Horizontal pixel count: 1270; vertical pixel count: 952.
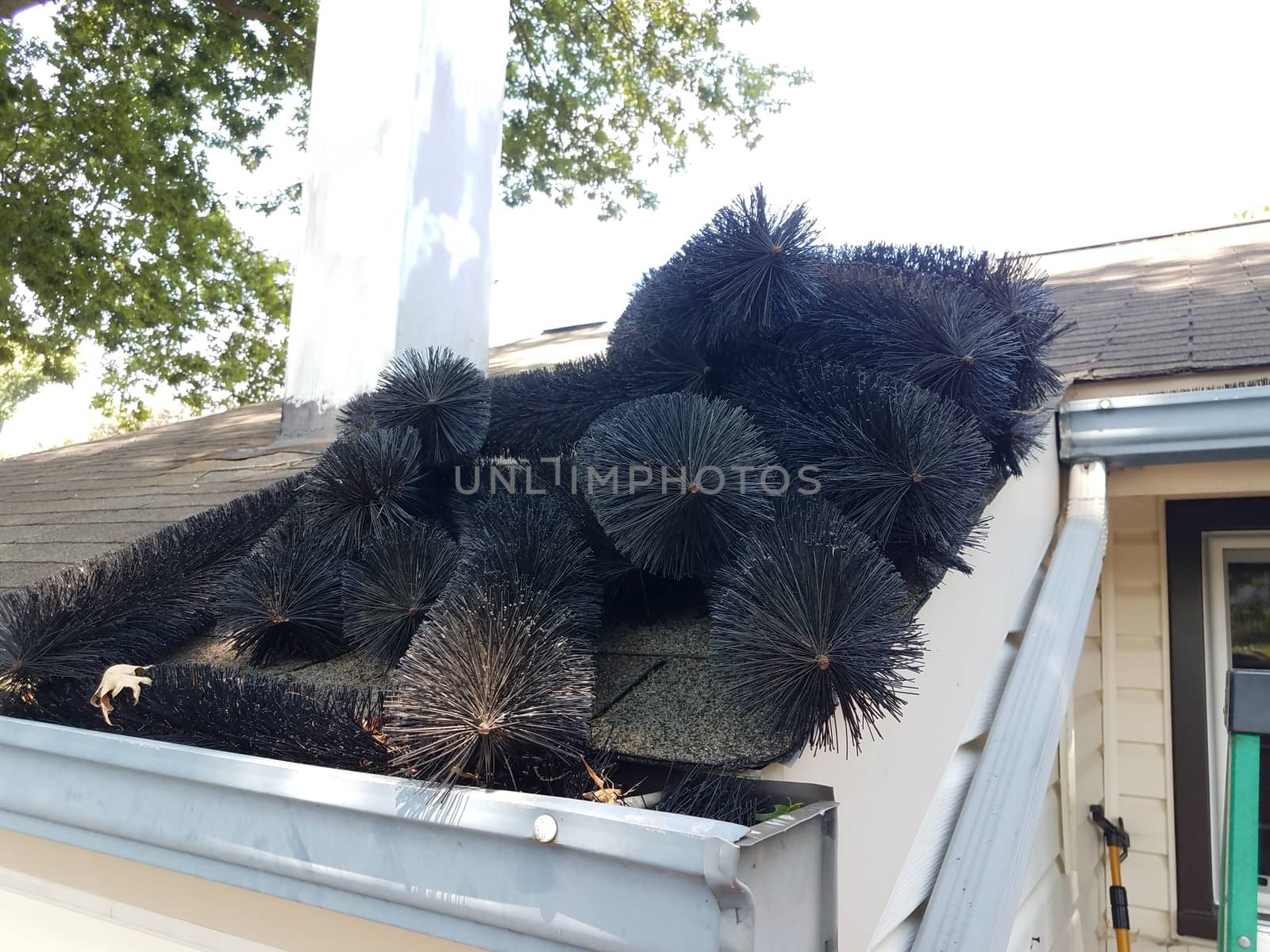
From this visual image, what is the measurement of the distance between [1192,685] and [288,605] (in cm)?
318

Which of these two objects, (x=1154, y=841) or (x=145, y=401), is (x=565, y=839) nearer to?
(x=1154, y=841)

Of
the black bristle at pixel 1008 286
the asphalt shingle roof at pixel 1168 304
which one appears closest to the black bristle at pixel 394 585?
the black bristle at pixel 1008 286

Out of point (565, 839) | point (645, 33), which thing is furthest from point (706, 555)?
point (645, 33)

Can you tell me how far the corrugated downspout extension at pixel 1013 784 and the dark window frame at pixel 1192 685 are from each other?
60.3 inches

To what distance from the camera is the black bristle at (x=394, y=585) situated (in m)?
1.25

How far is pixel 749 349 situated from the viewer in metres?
1.43

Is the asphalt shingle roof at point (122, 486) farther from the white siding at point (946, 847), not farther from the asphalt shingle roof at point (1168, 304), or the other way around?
the asphalt shingle roof at point (1168, 304)

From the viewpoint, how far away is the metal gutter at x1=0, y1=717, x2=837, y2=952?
748 mm

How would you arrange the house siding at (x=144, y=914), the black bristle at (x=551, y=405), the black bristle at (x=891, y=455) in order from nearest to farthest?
the black bristle at (x=891, y=455) < the house siding at (x=144, y=914) < the black bristle at (x=551, y=405)

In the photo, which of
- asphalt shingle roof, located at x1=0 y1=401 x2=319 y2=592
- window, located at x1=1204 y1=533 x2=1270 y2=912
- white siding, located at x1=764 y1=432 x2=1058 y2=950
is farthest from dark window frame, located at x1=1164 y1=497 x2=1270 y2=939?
asphalt shingle roof, located at x1=0 y1=401 x2=319 y2=592

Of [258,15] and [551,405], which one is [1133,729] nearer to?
[551,405]

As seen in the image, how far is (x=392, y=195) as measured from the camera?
3.11m

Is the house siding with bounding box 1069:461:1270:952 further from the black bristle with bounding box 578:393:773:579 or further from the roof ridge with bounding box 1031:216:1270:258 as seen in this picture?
the black bristle with bounding box 578:393:773:579

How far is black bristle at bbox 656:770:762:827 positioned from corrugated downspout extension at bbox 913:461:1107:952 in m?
0.46
